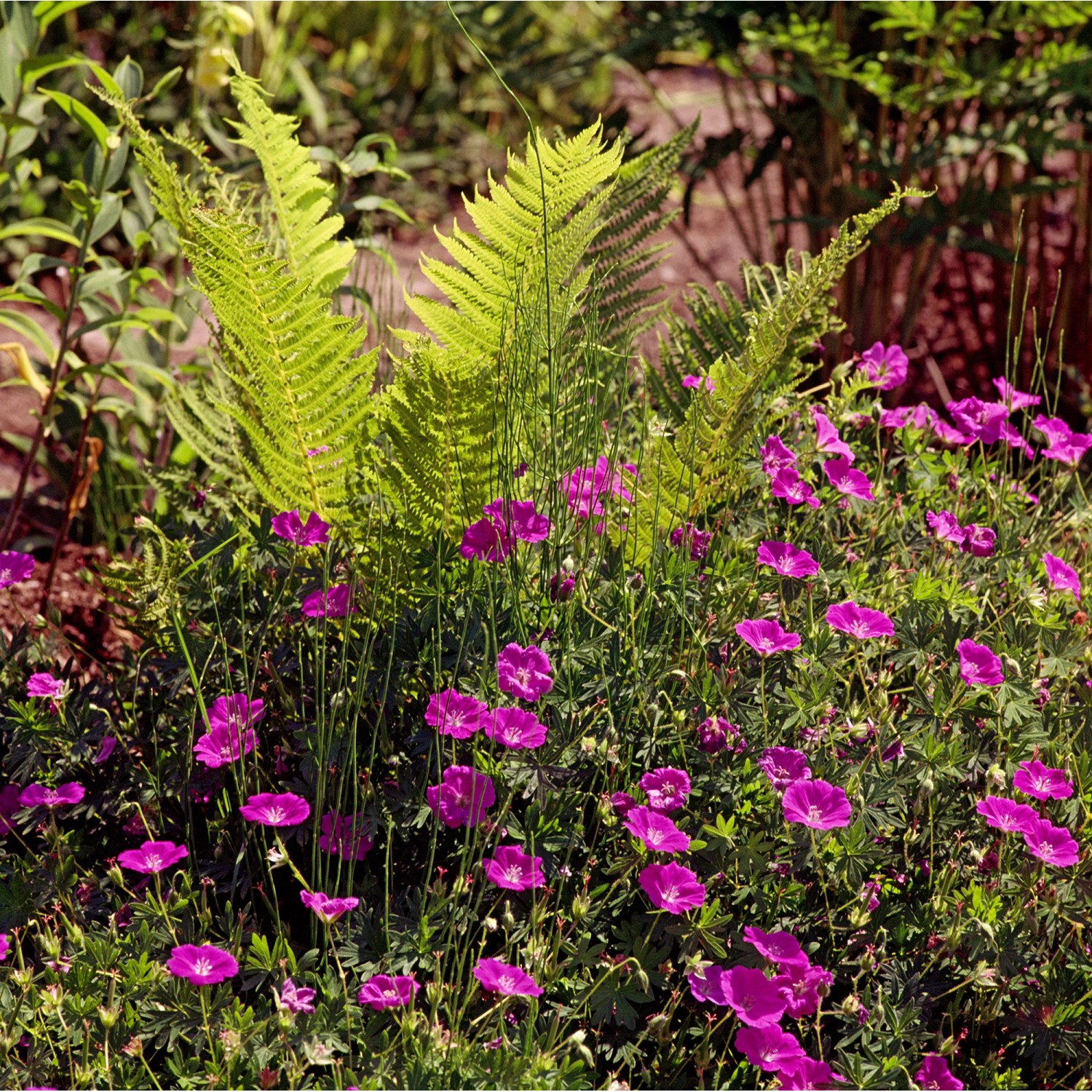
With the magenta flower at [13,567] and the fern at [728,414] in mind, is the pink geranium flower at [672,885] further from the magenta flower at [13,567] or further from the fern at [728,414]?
the magenta flower at [13,567]

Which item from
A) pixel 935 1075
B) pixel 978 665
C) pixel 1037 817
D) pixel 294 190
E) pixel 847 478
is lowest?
pixel 935 1075

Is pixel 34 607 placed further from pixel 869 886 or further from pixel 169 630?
pixel 869 886

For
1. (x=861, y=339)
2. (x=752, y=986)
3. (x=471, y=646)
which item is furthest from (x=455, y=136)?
(x=752, y=986)

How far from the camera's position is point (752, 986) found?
4.25ft

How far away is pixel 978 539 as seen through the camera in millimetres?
1722

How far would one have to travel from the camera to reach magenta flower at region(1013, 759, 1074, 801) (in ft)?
4.57

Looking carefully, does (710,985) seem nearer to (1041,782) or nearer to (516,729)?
(516,729)

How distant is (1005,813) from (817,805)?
8.9 inches

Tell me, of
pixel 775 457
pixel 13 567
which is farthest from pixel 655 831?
pixel 13 567

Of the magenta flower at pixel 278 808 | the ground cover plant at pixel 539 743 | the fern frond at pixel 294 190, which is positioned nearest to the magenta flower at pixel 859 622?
the ground cover plant at pixel 539 743

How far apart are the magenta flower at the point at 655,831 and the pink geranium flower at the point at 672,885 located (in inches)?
0.9

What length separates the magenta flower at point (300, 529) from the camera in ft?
5.38

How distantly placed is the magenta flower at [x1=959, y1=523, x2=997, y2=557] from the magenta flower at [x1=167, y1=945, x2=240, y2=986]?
1102mm

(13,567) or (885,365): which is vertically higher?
(885,365)
